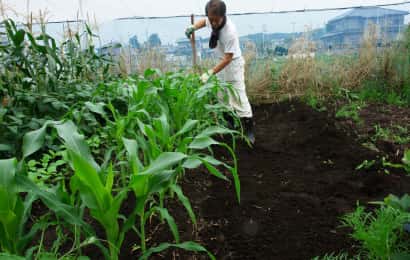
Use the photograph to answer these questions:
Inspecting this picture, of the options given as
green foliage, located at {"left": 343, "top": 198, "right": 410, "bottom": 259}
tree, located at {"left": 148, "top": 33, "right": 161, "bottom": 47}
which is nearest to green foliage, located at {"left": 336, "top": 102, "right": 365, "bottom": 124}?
green foliage, located at {"left": 343, "top": 198, "right": 410, "bottom": 259}

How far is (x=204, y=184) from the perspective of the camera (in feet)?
7.80

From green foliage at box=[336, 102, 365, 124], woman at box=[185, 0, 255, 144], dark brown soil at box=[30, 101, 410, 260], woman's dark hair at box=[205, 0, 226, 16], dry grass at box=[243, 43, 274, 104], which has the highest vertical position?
woman's dark hair at box=[205, 0, 226, 16]

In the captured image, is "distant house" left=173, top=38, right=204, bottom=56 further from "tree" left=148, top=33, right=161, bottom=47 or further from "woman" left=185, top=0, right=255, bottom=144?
Result: "woman" left=185, top=0, right=255, bottom=144

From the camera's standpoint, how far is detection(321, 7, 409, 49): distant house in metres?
5.77

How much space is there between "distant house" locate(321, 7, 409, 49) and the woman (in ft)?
10.3

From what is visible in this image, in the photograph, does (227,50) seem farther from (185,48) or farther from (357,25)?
(357,25)

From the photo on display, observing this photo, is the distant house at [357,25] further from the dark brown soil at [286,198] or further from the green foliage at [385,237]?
the green foliage at [385,237]

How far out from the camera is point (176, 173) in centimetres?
132

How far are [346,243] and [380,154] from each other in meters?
1.49

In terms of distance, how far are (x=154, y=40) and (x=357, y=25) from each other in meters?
3.70

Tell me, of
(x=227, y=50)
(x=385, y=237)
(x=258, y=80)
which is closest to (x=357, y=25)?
(x=258, y=80)

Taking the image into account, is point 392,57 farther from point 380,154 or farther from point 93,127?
point 93,127

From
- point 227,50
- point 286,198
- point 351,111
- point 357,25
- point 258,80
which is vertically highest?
point 357,25

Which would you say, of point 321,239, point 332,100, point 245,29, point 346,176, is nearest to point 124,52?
point 245,29
